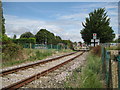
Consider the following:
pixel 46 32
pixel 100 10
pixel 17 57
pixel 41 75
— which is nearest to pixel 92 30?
pixel 100 10

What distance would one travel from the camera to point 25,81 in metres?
6.51

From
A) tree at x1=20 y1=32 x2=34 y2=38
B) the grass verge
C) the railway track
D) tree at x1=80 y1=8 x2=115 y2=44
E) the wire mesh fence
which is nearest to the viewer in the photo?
the wire mesh fence

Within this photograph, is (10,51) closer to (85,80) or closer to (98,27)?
(85,80)

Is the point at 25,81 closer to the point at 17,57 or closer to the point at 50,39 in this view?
the point at 17,57

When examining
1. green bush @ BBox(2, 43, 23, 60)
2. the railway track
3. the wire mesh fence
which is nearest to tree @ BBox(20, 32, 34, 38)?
green bush @ BBox(2, 43, 23, 60)

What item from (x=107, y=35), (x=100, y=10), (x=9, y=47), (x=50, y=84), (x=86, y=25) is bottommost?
(x=50, y=84)

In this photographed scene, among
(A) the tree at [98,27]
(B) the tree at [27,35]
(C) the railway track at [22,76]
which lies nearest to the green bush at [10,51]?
(C) the railway track at [22,76]

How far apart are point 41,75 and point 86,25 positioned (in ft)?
136

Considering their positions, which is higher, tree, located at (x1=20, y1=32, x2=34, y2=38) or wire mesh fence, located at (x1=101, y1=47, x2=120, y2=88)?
tree, located at (x1=20, y1=32, x2=34, y2=38)

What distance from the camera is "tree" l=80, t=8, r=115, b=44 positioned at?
44.5m

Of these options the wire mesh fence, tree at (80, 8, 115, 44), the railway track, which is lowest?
the railway track

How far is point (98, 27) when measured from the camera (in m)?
44.9

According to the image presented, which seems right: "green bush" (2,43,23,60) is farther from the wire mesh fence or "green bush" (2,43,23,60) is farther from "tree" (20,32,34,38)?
"tree" (20,32,34,38)

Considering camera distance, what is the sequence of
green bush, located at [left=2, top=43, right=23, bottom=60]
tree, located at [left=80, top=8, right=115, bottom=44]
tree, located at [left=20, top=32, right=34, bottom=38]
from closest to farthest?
green bush, located at [left=2, top=43, right=23, bottom=60], tree, located at [left=80, top=8, right=115, bottom=44], tree, located at [left=20, top=32, right=34, bottom=38]
